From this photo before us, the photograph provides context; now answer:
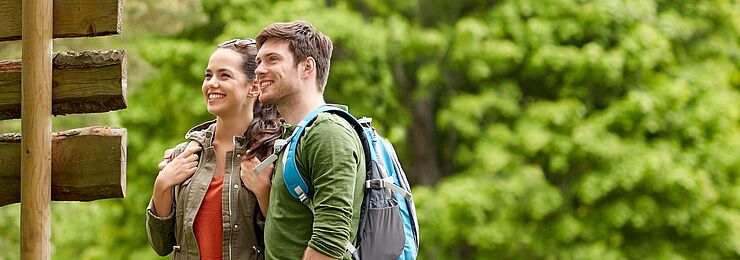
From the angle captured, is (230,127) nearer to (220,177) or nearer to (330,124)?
(220,177)

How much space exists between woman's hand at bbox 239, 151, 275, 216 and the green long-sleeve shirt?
0.51ft

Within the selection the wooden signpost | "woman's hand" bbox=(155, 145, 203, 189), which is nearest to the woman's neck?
"woman's hand" bbox=(155, 145, 203, 189)

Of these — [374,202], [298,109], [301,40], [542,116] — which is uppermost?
[542,116]

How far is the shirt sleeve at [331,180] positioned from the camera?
3533 mm

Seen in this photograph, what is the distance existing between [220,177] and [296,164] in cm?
60

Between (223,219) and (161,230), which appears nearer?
(223,219)

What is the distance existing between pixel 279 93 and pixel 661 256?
39.1 feet

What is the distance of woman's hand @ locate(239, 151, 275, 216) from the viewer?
3965 millimetres

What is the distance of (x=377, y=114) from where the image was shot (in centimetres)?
1548

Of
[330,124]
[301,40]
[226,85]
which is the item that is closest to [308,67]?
[301,40]

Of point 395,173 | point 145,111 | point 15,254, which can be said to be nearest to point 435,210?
point 145,111

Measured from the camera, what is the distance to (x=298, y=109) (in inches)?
152

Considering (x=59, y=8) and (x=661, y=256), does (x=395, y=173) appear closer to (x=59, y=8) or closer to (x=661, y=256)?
(x=59, y=8)

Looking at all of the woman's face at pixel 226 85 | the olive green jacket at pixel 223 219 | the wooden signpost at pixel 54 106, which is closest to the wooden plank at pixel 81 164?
the wooden signpost at pixel 54 106
